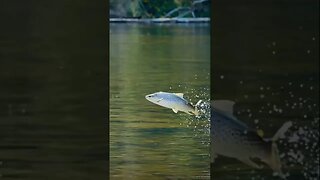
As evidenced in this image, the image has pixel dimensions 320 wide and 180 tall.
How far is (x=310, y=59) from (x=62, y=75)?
53.5 inches

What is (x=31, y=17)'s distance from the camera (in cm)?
436

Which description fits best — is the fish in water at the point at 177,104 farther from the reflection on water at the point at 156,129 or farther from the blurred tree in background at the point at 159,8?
the blurred tree in background at the point at 159,8

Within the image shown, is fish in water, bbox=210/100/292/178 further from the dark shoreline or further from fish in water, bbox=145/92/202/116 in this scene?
the dark shoreline

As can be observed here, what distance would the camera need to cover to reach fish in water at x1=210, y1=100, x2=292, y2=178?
431 centimetres

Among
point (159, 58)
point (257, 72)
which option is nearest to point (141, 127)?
point (257, 72)

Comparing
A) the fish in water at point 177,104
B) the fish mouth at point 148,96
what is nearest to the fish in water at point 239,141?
the fish in water at point 177,104

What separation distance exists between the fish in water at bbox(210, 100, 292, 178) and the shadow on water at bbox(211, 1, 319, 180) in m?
0.03

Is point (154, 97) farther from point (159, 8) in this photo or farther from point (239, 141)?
point (159, 8)

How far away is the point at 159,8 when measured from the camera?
6.47 metres

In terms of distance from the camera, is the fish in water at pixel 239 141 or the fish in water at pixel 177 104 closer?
the fish in water at pixel 239 141

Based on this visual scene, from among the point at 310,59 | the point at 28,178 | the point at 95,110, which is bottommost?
the point at 28,178

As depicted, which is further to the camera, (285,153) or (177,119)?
(177,119)

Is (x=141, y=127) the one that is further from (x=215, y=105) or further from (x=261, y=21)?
(x=261, y=21)

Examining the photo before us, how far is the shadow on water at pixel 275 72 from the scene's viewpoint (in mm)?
4281
